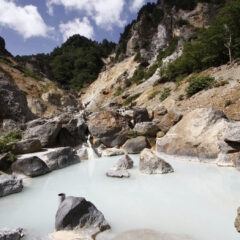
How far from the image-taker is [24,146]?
938 centimetres

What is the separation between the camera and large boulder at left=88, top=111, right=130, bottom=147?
12703mm

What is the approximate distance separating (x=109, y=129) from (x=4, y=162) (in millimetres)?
6336

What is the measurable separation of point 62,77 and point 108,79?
1808 centimetres

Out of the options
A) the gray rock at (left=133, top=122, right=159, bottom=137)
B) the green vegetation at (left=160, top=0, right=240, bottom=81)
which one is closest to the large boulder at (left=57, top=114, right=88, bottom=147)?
the gray rock at (left=133, top=122, right=159, bottom=137)

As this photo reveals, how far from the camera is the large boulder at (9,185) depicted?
578 cm

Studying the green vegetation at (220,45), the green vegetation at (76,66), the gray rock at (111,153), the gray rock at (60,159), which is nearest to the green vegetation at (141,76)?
the green vegetation at (220,45)

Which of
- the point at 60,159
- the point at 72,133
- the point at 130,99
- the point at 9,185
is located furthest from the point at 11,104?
the point at 130,99

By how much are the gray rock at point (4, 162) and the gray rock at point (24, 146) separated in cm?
87

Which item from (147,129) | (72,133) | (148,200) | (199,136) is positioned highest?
(72,133)

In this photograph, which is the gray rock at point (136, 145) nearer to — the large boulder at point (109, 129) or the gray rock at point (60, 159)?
the large boulder at point (109, 129)

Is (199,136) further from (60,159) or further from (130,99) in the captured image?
(130,99)

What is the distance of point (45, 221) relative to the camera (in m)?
4.18

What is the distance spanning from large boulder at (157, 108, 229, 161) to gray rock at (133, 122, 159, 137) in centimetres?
210

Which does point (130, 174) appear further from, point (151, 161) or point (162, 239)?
point (162, 239)
